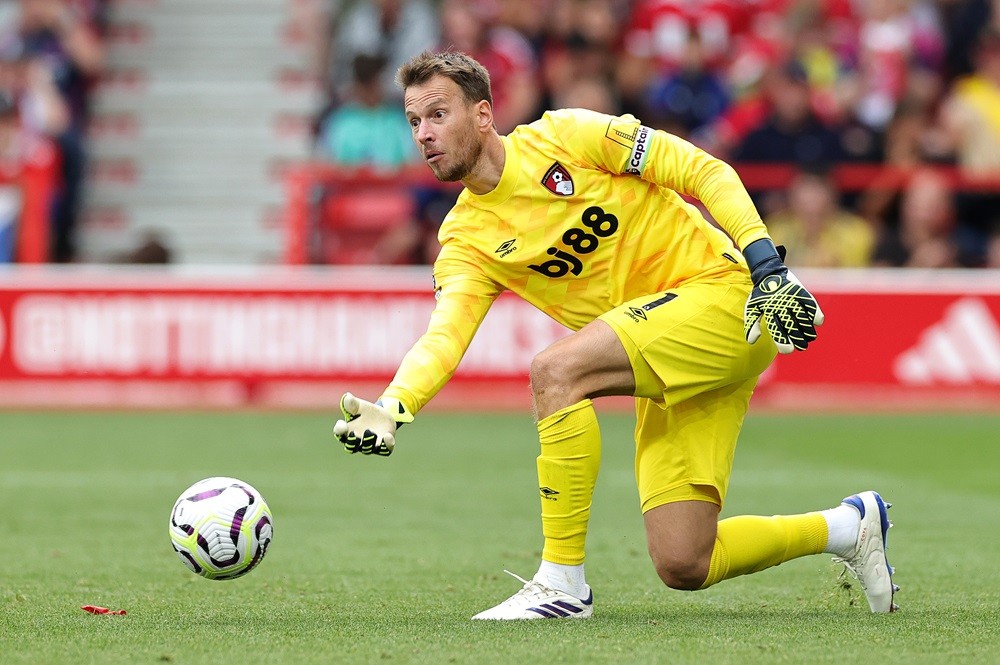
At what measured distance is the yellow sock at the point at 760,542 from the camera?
598 centimetres

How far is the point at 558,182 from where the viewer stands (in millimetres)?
6035

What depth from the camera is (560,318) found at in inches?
249

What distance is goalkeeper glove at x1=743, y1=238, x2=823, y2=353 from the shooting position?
5383mm

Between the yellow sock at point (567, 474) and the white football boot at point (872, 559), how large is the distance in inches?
43.4

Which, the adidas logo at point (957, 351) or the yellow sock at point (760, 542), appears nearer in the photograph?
the yellow sock at point (760, 542)

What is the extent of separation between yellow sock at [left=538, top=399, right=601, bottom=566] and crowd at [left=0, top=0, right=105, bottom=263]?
37.1ft

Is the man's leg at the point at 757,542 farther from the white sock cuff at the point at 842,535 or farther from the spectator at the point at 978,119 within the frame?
the spectator at the point at 978,119

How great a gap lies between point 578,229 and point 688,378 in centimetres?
69

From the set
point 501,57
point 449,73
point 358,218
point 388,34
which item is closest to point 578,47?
point 501,57

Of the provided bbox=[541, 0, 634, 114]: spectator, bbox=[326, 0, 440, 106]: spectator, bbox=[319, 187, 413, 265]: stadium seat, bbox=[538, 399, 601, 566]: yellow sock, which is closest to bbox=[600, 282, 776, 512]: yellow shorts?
bbox=[538, 399, 601, 566]: yellow sock

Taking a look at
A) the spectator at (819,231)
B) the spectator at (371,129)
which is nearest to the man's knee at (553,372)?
the spectator at (819,231)

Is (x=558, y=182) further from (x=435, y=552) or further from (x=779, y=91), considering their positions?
(x=779, y=91)

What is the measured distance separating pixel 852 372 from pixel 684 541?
938 centimetres

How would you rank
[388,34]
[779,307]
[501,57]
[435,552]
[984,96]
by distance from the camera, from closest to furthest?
[779,307] → [435,552] → [984,96] → [501,57] → [388,34]
